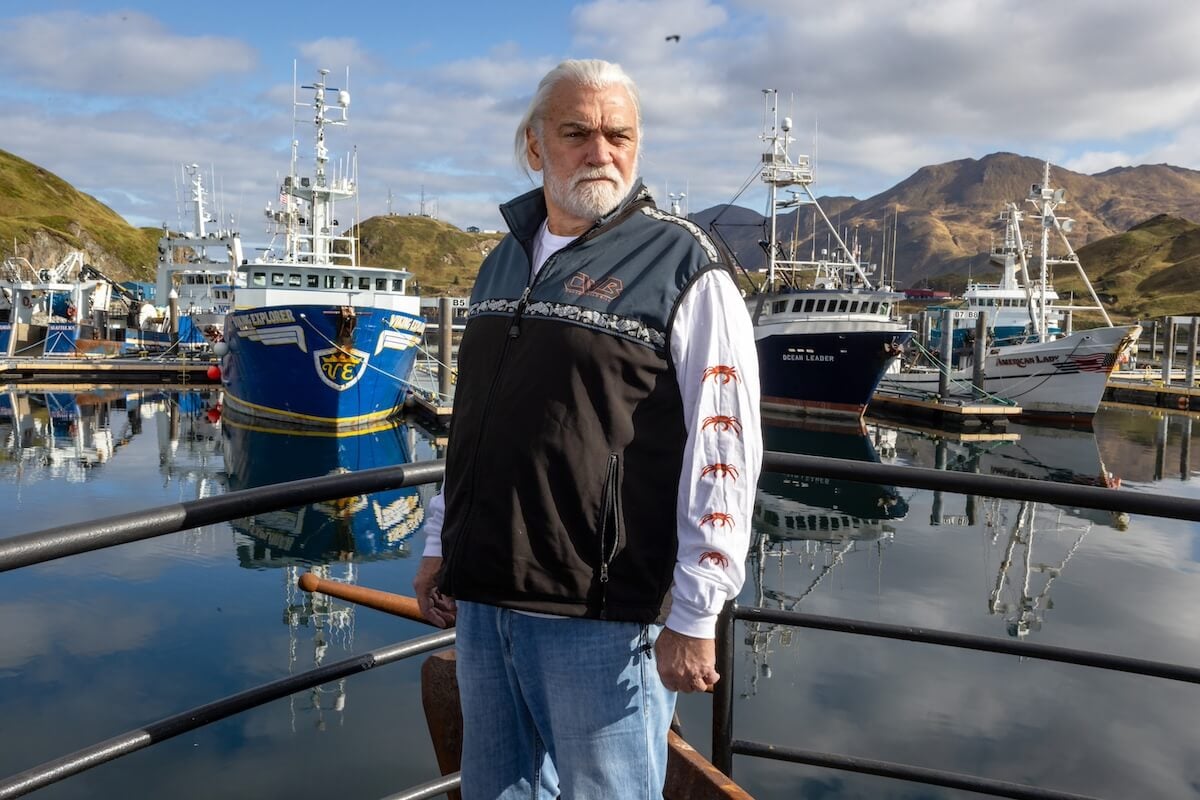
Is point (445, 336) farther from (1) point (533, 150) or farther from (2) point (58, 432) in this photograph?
(1) point (533, 150)

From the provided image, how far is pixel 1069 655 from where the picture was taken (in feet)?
6.00

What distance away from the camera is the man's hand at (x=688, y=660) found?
1.34 metres

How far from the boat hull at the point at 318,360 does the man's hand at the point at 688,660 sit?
60.7 ft

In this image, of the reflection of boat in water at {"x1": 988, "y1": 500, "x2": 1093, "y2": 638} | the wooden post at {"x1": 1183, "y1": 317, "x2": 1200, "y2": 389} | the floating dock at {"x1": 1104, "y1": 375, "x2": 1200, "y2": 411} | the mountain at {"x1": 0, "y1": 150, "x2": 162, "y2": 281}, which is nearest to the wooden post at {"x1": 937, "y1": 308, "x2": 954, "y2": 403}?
the floating dock at {"x1": 1104, "y1": 375, "x2": 1200, "y2": 411}

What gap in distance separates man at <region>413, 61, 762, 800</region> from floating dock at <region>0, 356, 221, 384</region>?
33.7 metres

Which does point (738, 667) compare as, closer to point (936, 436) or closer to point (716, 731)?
point (716, 731)

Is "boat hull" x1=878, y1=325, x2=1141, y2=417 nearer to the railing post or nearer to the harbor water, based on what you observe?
the harbor water

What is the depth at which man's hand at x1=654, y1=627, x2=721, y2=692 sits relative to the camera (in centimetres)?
134

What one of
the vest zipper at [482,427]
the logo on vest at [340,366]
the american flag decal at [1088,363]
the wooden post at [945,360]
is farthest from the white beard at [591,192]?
the american flag decal at [1088,363]

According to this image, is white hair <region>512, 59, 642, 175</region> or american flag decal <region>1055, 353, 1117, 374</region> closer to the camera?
white hair <region>512, 59, 642, 175</region>

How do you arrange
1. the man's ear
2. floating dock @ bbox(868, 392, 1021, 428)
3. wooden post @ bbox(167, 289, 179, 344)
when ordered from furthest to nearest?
wooden post @ bbox(167, 289, 179, 344), floating dock @ bbox(868, 392, 1021, 428), the man's ear

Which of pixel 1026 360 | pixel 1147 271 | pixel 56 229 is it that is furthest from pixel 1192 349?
pixel 56 229

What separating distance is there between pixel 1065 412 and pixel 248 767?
2654 cm

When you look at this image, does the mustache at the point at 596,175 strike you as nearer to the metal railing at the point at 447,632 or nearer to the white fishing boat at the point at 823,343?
the metal railing at the point at 447,632
